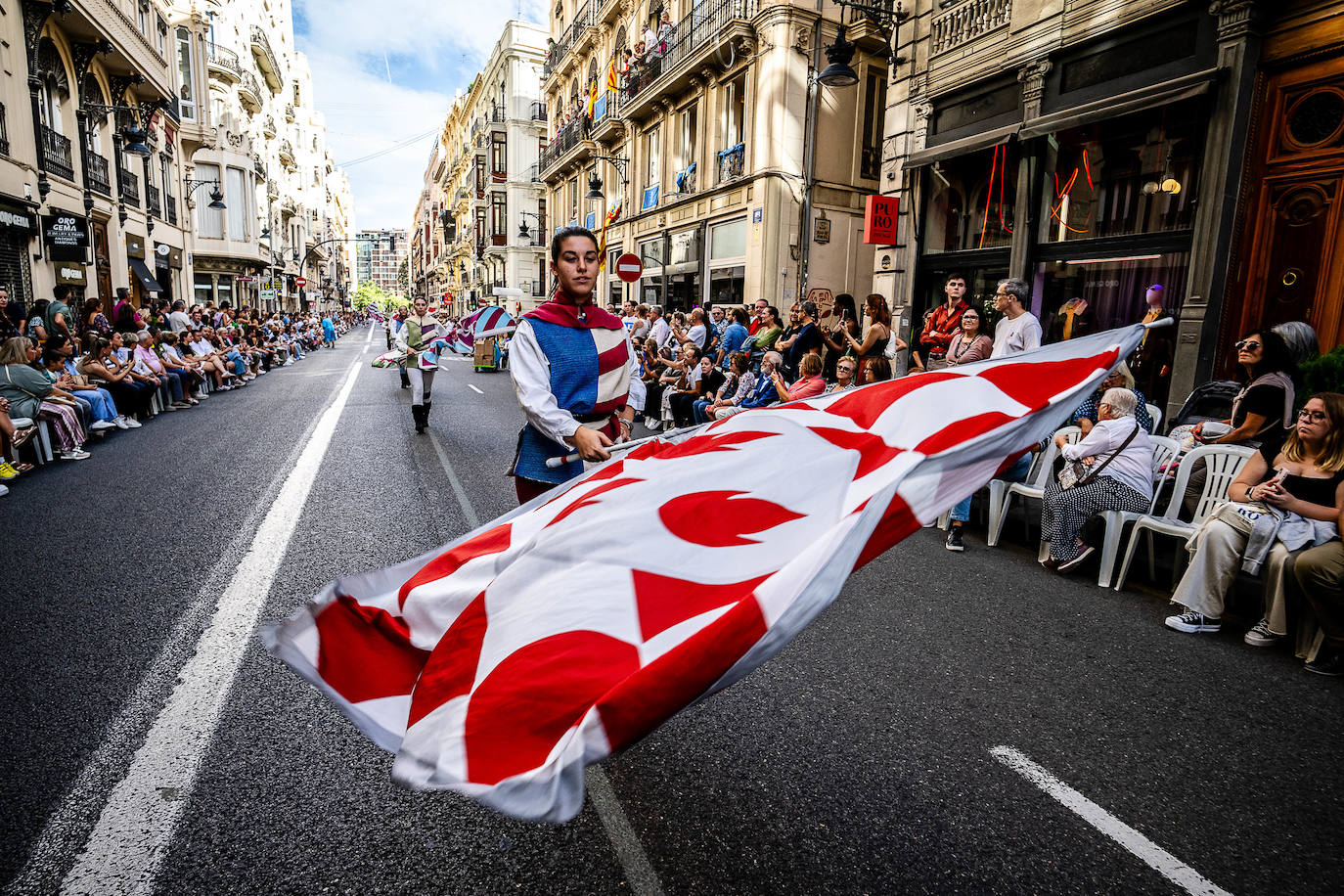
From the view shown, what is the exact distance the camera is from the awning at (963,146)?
12.2m

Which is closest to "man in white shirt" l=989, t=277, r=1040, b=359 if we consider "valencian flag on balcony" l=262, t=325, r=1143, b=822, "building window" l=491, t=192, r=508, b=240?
"valencian flag on balcony" l=262, t=325, r=1143, b=822

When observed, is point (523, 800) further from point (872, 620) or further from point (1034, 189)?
point (1034, 189)

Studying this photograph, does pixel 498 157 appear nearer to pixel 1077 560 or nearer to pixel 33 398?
pixel 33 398

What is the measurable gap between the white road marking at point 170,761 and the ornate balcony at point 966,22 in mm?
13628

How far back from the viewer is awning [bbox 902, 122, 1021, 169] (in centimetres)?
1221

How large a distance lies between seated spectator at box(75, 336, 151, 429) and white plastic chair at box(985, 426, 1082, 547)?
11816mm

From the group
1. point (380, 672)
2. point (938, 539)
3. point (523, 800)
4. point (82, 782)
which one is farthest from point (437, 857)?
point (938, 539)

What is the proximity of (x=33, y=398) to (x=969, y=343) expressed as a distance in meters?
10.5

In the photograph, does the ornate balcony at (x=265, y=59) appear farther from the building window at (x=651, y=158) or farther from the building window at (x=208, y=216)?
the building window at (x=651, y=158)

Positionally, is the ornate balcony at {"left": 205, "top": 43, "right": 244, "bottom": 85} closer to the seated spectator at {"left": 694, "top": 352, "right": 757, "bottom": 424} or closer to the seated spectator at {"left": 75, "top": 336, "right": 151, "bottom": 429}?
the seated spectator at {"left": 75, "top": 336, "right": 151, "bottom": 429}

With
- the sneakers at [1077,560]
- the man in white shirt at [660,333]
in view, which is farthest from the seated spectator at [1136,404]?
the man in white shirt at [660,333]

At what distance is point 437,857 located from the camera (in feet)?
7.97

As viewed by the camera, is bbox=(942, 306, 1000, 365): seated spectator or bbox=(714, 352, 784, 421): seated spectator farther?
bbox=(714, 352, 784, 421): seated spectator

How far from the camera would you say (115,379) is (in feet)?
37.4
